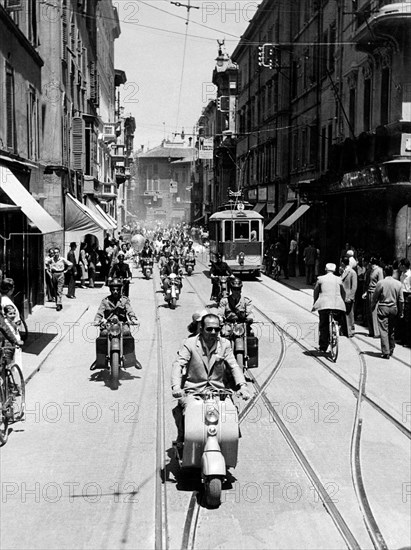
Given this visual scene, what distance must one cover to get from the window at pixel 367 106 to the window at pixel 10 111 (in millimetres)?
12362

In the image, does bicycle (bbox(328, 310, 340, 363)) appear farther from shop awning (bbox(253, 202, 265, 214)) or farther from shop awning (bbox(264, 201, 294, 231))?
shop awning (bbox(253, 202, 265, 214))

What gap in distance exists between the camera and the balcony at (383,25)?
803 inches

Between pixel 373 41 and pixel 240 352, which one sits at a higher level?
pixel 373 41

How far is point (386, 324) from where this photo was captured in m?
13.6

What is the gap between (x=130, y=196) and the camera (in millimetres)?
133625

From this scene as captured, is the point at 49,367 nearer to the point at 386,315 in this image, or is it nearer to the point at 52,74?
the point at 386,315

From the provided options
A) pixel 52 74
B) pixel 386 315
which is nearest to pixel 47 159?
pixel 52 74

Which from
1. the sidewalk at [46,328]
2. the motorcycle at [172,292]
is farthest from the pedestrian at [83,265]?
the motorcycle at [172,292]

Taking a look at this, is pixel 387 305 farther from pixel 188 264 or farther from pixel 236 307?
pixel 188 264

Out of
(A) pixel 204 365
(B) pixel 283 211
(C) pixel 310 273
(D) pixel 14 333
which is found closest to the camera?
(A) pixel 204 365

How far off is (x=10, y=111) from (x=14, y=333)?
10.0 metres

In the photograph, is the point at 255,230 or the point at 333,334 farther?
the point at 255,230

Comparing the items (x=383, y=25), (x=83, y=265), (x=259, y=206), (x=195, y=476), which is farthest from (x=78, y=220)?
(x=259, y=206)

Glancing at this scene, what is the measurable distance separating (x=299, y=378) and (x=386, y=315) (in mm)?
2459
